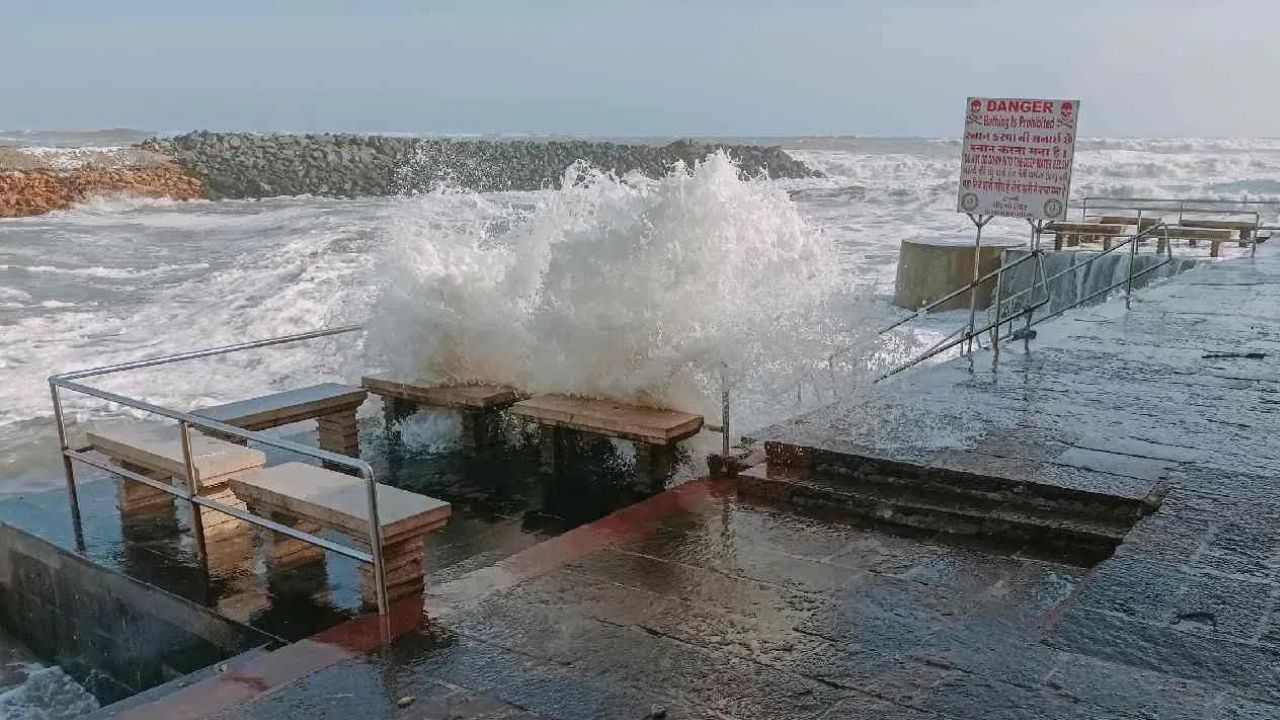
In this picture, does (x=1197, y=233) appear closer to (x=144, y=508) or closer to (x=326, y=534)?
(x=326, y=534)

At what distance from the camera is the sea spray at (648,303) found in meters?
6.95

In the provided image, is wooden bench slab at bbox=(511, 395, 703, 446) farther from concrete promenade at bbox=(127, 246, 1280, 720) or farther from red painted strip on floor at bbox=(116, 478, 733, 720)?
red painted strip on floor at bbox=(116, 478, 733, 720)

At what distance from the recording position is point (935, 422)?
6332 mm

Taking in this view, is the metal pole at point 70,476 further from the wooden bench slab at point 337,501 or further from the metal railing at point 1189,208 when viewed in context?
the metal railing at point 1189,208

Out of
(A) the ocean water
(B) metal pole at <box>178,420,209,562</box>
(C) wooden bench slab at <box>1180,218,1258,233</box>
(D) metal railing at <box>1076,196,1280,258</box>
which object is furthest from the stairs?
(C) wooden bench slab at <box>1180,218,1258,233</box>

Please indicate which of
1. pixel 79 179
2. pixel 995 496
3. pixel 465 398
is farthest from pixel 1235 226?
pixel 79 179

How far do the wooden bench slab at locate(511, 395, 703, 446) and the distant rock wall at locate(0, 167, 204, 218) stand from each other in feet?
122

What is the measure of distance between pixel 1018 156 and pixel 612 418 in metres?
3.93

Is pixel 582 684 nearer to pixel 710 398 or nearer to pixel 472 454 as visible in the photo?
pixel 710 398

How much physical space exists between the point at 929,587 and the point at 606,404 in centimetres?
304

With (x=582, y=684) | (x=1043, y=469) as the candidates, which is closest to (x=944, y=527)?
(x=1043, y=469)

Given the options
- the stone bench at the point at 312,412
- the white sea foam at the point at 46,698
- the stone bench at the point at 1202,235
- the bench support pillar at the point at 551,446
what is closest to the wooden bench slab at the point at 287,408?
the stone bench at the point at 312,412

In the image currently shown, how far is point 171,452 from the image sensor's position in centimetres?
586

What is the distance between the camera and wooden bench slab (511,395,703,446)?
6355 millimetres
